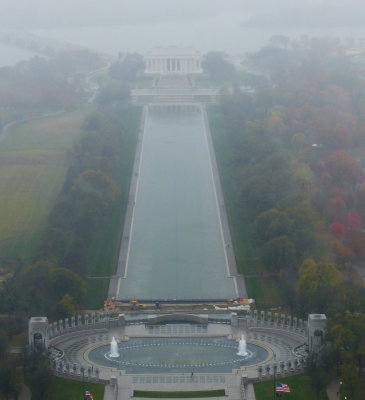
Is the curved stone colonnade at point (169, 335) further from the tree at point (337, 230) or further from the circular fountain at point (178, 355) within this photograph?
the tree at point (337, 230)

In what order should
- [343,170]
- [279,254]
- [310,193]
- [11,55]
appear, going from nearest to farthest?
[279,254] < [310,193] < [343,170] < [11,55]

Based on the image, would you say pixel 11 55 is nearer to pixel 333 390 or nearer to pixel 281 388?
pixel 333 390

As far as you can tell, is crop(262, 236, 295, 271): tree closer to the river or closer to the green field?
the river

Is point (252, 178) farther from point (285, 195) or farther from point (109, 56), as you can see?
point (109, 56)

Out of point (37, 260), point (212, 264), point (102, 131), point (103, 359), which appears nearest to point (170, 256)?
point (212, 264)

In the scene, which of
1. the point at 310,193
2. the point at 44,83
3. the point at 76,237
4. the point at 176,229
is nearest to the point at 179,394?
the point at 76,237

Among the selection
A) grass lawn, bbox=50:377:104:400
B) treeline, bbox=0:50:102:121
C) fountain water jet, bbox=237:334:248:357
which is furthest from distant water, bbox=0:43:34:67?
grass lawn, bbox=50:377:104:400

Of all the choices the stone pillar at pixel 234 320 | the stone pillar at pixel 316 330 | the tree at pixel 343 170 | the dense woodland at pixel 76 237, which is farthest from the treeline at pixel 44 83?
the stone pillar at pixel 316 330
